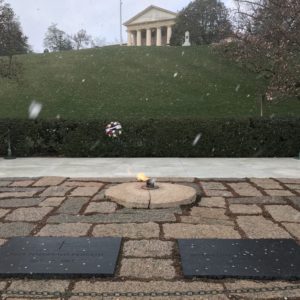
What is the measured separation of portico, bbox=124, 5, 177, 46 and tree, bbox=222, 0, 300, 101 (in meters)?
57.2

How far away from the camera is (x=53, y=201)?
608 centimetres

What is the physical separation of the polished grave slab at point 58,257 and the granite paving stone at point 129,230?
254mm

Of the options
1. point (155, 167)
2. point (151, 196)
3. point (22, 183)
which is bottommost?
point (155, 167)

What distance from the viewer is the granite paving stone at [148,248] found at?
400cm

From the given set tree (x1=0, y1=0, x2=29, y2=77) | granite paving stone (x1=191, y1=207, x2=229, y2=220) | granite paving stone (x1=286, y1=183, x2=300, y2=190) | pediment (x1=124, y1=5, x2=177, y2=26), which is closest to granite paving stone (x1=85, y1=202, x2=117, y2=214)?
granite paving stone (x1=191, y1=207, x2=229, y2=220)

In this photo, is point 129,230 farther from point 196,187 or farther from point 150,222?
point 196,187

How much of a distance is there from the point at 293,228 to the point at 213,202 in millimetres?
1429

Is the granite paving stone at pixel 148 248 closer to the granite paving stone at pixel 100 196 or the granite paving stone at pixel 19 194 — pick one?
the granite paving stone at pixel 100 196

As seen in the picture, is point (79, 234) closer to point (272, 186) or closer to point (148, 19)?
point (272, 186)

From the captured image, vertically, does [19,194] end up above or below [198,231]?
below

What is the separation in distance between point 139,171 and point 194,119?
3.04m

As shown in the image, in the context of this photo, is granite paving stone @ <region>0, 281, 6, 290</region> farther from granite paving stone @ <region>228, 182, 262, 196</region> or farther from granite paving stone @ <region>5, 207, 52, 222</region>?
granite paving stone @ <region>228, 182, 262, 196</region>

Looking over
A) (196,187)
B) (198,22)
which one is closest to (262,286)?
(196,187)

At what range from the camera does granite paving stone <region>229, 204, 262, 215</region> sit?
18.0ft
